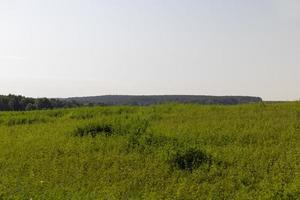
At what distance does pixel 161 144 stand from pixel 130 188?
4082 mm

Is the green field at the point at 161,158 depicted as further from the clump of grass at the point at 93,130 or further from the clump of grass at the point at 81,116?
the clump of grass at the point at 81,116

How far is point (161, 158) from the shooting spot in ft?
39.2

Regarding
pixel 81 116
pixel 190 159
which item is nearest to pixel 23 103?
pixel 81 116

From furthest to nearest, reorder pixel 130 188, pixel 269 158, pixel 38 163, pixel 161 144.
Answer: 1. pixel 161 144
2. pixel 38 163
3. pixel 269 158
4. pixel 130 188

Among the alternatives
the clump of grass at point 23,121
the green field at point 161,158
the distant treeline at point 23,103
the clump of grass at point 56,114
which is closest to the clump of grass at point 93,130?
the green field at point 161,158

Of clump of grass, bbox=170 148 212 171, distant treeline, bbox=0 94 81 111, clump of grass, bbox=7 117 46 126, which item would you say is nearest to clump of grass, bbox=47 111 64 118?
clump of grass, bbox=7 117 46 126

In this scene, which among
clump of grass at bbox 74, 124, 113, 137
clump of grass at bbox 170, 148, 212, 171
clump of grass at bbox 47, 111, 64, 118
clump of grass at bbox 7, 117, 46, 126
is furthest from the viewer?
clump of grass at bbox 47, 111, 64, 118

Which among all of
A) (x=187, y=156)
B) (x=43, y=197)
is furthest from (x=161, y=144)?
(x=43, y=197)

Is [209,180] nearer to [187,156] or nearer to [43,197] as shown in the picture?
[187,156]

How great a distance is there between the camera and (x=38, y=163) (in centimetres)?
1236

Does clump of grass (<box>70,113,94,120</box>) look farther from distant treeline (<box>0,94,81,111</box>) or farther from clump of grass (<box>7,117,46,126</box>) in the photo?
distant treeline (<box>0,94,81,111</box>)

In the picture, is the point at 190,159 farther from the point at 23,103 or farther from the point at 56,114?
the point at 23,103

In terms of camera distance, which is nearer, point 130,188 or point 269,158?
point 130,188

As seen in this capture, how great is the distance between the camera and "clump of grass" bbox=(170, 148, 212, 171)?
11.3 meters
